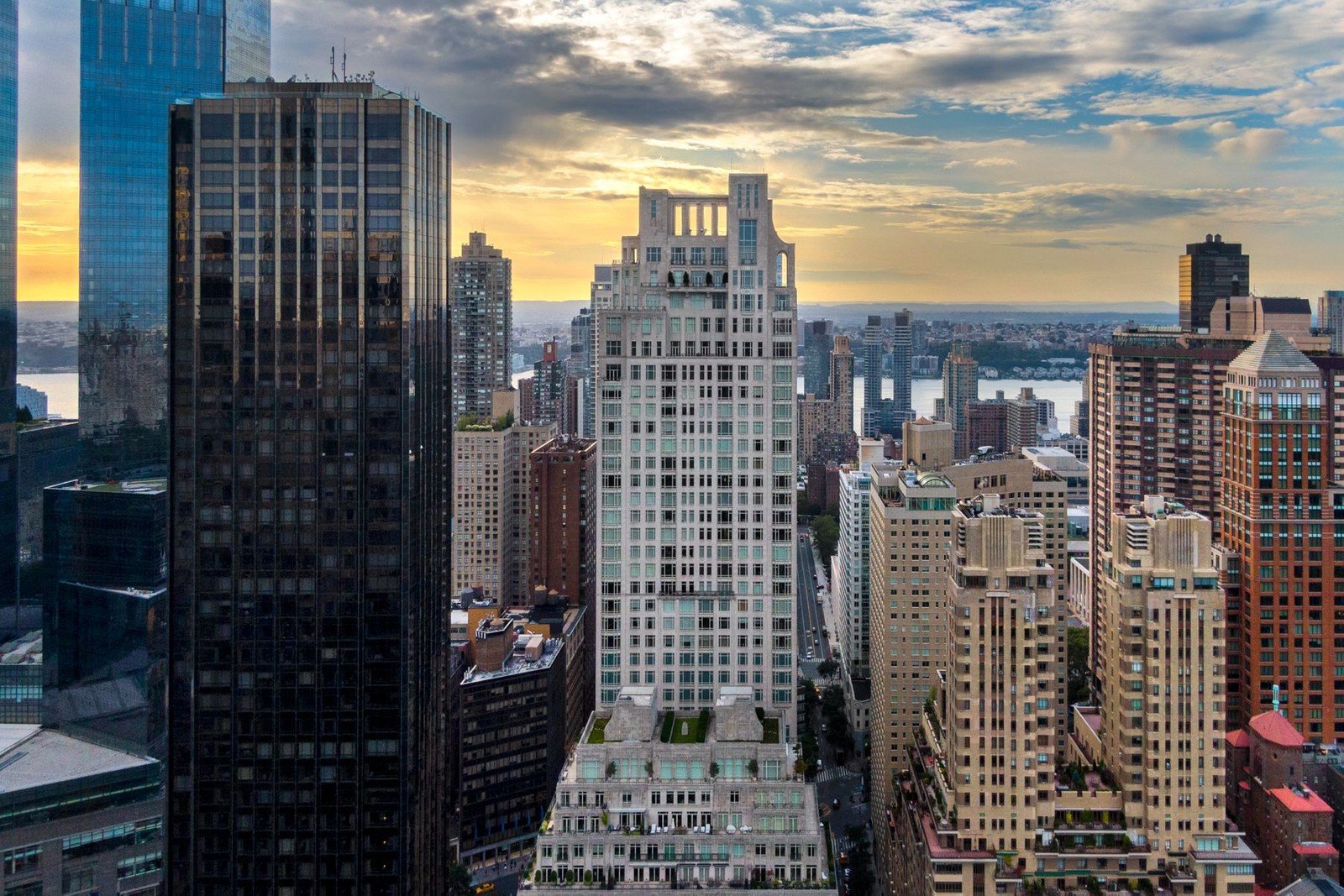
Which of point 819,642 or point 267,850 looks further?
point 819,642

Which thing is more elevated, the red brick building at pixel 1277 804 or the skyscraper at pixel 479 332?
the skyscraper at pixel 479 332

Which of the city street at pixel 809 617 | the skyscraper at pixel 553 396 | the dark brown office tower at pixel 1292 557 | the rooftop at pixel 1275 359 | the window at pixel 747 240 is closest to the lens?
the window at pixel 747 240

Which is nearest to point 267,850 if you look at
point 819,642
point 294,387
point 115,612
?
point 294,387

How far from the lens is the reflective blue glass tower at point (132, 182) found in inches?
3425

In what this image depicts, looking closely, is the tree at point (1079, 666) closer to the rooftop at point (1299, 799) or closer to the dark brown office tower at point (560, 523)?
the rooftop at point (1299, 799)

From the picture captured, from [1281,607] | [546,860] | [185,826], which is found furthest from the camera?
[1281,607]

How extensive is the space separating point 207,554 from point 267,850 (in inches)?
536

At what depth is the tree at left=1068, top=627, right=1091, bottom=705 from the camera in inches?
3647

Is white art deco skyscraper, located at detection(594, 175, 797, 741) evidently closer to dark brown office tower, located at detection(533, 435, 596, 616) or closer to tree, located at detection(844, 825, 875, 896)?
tree, located at detection(844, 825, 875, 896)

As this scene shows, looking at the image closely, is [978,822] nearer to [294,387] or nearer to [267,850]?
[267,850]

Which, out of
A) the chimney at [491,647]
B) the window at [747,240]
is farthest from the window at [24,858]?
the window at [747,240]

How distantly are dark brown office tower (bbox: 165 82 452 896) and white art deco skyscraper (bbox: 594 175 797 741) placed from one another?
1392 cm

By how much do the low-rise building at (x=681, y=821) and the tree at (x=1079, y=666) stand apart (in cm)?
4809

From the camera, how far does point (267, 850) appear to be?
52.5 metres
